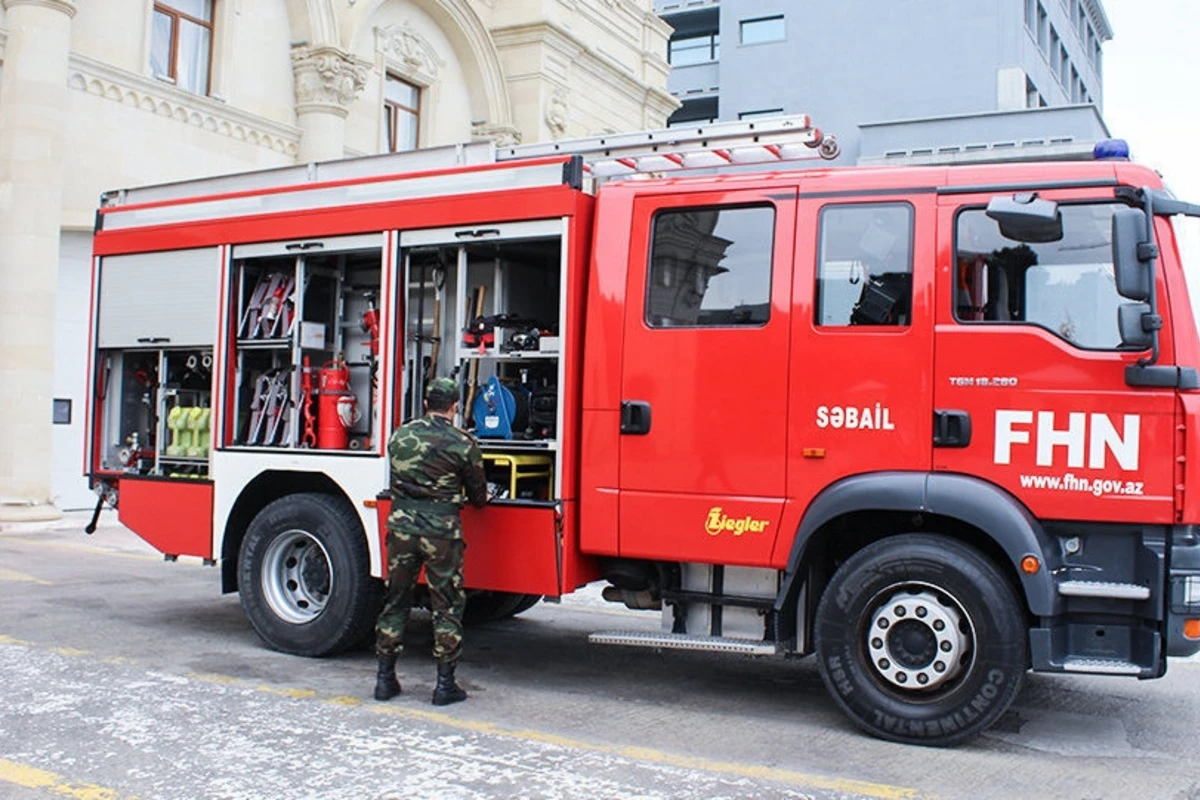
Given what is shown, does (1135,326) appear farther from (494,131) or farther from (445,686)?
(494,131)

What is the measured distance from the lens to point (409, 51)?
22.0 meters

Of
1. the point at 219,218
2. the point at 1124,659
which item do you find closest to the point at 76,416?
the point at 219,218

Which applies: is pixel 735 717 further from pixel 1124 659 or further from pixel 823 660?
pixel 1124 659

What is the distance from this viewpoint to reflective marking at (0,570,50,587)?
404 inches

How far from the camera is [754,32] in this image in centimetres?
4847

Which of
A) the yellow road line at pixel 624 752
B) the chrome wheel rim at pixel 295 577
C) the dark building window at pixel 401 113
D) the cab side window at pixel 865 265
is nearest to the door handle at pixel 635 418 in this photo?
the cab side window at pixel 865 265

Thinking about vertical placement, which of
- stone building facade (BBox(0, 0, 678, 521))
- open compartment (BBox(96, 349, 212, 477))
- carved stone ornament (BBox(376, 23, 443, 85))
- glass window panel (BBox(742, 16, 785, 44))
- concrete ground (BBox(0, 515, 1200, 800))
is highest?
glass window panel (BBox(742, 16, 785, 44))

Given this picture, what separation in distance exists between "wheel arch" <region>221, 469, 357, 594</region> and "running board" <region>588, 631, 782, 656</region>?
2.39 metres

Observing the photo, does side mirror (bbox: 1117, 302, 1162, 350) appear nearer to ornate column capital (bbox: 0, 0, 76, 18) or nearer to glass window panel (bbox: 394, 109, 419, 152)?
ornate column capital (bbox: 0, 0, 76, 18)

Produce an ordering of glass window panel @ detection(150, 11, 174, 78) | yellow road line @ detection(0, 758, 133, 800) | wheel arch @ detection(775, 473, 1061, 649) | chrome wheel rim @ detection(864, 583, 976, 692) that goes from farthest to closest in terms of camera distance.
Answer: glass window panel @ detection(150, 11, 174, 78), chrome wheel rim @ detection(864, 583, 976, 692), wheel arch @ detection(775, 473, 1061, 649), yellow road line @ detection(0, 758, 133, 800)

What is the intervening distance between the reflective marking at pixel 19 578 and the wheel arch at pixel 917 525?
736cm

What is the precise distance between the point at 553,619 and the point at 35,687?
3947 mm

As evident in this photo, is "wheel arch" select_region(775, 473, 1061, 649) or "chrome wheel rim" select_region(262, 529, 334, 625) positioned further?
"chrome wheel rim" select_region(262, 529, 334, 625)

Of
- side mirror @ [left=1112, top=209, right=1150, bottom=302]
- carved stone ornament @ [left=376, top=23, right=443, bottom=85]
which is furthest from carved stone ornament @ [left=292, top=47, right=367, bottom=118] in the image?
side mirror @ [left=1112, top=209, right=1150, bottom=302]
